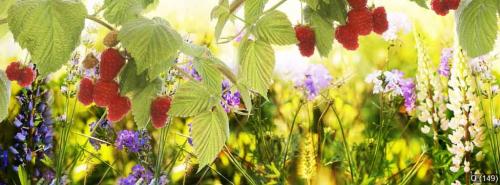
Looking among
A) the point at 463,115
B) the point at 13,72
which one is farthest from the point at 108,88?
the point at 463,115

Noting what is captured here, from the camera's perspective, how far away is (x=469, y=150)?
5.82 feet

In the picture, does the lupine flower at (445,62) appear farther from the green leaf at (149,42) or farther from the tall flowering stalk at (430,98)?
the green leaf at (149,42)

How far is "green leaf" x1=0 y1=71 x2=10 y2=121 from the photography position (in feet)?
1.60

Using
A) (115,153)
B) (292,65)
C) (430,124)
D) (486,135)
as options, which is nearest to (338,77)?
(292,65)

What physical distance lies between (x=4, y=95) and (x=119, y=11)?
98 millimetres

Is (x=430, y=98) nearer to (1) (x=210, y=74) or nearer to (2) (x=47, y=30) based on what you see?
(1) (x=210, y=74)

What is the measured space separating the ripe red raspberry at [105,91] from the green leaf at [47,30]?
5cm

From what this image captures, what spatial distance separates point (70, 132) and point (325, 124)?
72cm

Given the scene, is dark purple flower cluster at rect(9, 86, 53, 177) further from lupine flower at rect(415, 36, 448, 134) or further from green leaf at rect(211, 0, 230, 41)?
green leaf at rect(211, 0, 230, 41)

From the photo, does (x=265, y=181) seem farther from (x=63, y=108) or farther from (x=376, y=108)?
(x=63, y=108)

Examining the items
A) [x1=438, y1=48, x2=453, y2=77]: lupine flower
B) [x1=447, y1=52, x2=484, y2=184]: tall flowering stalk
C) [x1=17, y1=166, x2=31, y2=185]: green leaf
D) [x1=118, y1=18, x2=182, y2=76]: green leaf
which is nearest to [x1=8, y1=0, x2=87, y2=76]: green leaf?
[x1=118, y1=18, x2=182, y2=76]: green leaf

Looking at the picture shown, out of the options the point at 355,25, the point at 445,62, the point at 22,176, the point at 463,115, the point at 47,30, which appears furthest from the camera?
the point at 445,62

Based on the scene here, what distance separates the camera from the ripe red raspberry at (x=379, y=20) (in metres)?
0.56

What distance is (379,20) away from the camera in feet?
1.82
